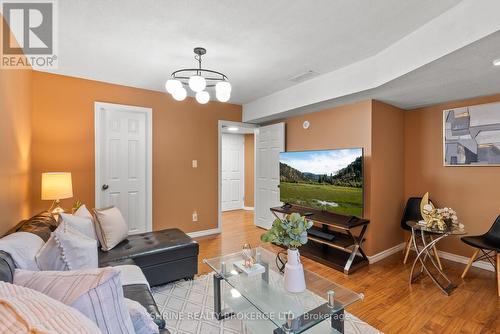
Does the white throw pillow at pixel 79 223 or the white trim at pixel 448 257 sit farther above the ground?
the white throw pillow at pixel 79 223

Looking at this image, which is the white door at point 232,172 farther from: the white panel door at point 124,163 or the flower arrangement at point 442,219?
the flower arrangement at point 442,219

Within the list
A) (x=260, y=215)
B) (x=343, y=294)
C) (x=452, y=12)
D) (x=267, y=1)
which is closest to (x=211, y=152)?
(x=260, y=215)

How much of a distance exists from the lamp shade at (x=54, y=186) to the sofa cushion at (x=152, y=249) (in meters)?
0.91

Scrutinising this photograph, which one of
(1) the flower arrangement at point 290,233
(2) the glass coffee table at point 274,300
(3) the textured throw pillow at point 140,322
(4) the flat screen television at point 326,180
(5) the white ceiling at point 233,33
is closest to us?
(3) the textured throw pillow at point 140,322

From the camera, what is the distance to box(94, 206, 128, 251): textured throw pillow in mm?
2381

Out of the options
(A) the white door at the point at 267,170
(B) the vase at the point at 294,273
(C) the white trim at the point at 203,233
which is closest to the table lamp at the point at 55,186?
(C) the white trim at the point at 203,233

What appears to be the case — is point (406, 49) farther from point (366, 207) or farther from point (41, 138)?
point (41, 138)

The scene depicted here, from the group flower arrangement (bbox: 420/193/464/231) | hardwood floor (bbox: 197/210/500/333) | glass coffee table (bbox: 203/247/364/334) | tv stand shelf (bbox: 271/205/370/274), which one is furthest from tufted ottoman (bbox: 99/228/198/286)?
flower arrangement (bbox: 420/193/464/231)

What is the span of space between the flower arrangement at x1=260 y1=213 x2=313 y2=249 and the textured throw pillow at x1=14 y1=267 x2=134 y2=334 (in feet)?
3.37

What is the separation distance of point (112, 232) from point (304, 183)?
99.3 inches

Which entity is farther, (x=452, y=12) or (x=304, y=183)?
(x=304, y=183)

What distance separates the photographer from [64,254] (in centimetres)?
140

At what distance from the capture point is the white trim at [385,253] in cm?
322

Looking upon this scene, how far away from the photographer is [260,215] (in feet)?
16.0
